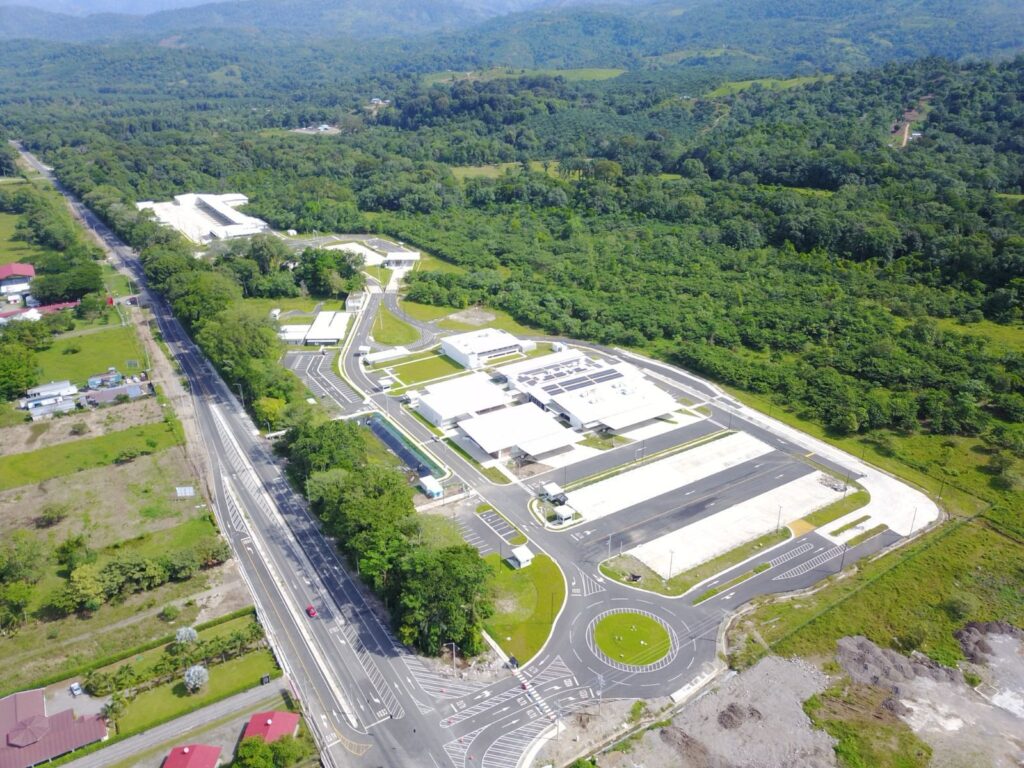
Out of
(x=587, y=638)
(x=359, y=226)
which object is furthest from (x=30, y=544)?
(x=359, y=226)

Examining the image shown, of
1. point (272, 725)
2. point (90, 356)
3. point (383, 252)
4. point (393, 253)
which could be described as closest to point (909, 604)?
point (272, 725)

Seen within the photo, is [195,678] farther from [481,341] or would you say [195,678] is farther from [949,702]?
[481,341]

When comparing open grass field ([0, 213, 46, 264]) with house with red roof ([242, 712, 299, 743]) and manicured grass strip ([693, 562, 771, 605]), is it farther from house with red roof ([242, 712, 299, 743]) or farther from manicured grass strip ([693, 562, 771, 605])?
manicured grass strip ([693, 562, 771, 605])

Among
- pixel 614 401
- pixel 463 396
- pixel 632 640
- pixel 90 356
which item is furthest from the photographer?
pixel 90 356

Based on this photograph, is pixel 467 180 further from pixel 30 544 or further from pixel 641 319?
pixel 30 544

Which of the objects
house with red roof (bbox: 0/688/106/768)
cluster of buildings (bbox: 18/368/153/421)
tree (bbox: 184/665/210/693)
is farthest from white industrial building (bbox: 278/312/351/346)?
house with red roof (bbox: 0/688/106/768)

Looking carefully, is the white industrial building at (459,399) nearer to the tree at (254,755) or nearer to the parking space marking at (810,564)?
the parking space marking at (810,564)

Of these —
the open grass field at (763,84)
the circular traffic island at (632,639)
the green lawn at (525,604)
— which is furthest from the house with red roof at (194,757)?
the open grass field at (763,84)
